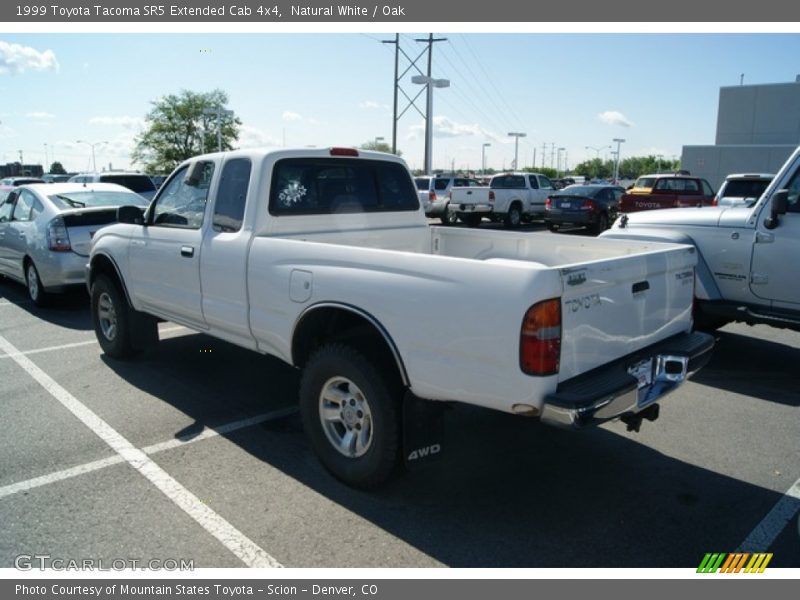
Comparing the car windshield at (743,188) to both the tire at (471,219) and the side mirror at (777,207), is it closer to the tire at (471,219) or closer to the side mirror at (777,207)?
the side mirror at (777,207)

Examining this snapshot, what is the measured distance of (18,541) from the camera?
10.7 ft

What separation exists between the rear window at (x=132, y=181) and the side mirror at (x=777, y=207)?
14.5 metres

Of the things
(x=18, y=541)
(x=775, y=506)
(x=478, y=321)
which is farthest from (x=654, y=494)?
(x=18, y=541)

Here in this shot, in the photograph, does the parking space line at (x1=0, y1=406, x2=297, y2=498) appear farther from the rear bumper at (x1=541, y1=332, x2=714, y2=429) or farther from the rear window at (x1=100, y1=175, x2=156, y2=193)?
the rear window at (x1=100, y1=175, x2=156, y2=193)

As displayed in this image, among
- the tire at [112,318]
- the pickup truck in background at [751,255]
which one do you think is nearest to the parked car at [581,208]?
the pickup truck in background at [751,255]

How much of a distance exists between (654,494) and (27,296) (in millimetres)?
9861

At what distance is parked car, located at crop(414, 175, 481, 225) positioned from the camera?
23.2 meters

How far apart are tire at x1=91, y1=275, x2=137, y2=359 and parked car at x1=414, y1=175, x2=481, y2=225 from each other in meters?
16.7

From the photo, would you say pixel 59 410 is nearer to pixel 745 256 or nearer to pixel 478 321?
pixel 478 321

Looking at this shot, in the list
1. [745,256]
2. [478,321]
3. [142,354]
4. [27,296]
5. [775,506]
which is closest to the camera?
[478,321]

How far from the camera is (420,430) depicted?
11.6ft

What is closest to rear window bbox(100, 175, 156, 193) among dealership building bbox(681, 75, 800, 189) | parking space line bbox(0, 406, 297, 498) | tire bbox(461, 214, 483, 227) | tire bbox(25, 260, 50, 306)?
tire bbox(25, 260, 50, 306)

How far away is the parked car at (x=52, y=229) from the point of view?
836 centimetres

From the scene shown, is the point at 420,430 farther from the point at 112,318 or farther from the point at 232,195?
the point at 112,318
